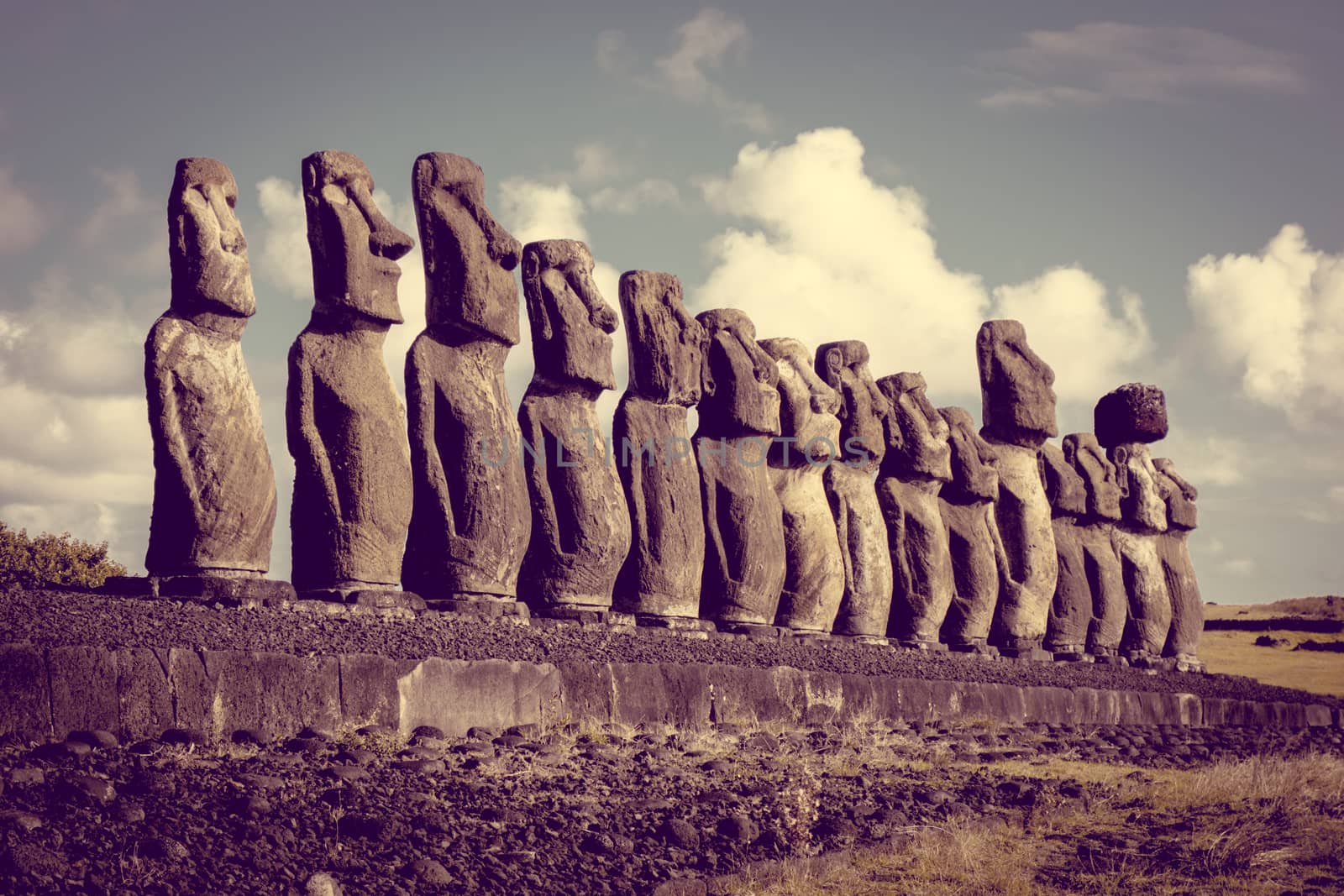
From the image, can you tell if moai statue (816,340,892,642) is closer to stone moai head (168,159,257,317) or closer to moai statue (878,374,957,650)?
moai statue (878,374,957,650)

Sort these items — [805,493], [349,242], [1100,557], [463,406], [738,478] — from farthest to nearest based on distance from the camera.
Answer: [1100,557] < [805,493] < [738,478] < [463,406] < [349,242]

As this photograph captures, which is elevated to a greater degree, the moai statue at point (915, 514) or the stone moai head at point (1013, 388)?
the stone moai head at point (1013, 388)

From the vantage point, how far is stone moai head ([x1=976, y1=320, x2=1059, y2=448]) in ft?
55.8

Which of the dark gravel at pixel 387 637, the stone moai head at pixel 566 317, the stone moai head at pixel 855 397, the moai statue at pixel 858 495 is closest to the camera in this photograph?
the dark gravel at pixel 387 637

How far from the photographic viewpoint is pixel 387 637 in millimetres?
7957

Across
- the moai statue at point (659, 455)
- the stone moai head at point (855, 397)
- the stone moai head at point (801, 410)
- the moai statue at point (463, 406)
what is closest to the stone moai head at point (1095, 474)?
the stone moai head at point (855, 397)

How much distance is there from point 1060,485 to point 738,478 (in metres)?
6.59

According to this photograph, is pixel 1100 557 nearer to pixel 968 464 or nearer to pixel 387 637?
pixel 968 464

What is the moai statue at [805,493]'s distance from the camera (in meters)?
13.2

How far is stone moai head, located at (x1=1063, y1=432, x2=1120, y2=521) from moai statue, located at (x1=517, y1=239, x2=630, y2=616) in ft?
28.9

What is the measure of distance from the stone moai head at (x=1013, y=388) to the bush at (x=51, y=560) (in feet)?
33.8

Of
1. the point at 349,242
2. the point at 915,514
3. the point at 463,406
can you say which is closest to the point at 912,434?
the point at 915,514

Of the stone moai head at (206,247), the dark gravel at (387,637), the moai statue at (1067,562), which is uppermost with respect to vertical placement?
the stone moai head at (206,247)

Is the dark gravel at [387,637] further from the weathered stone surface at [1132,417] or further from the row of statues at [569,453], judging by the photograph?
the weathered stone surface at [1132,417]
